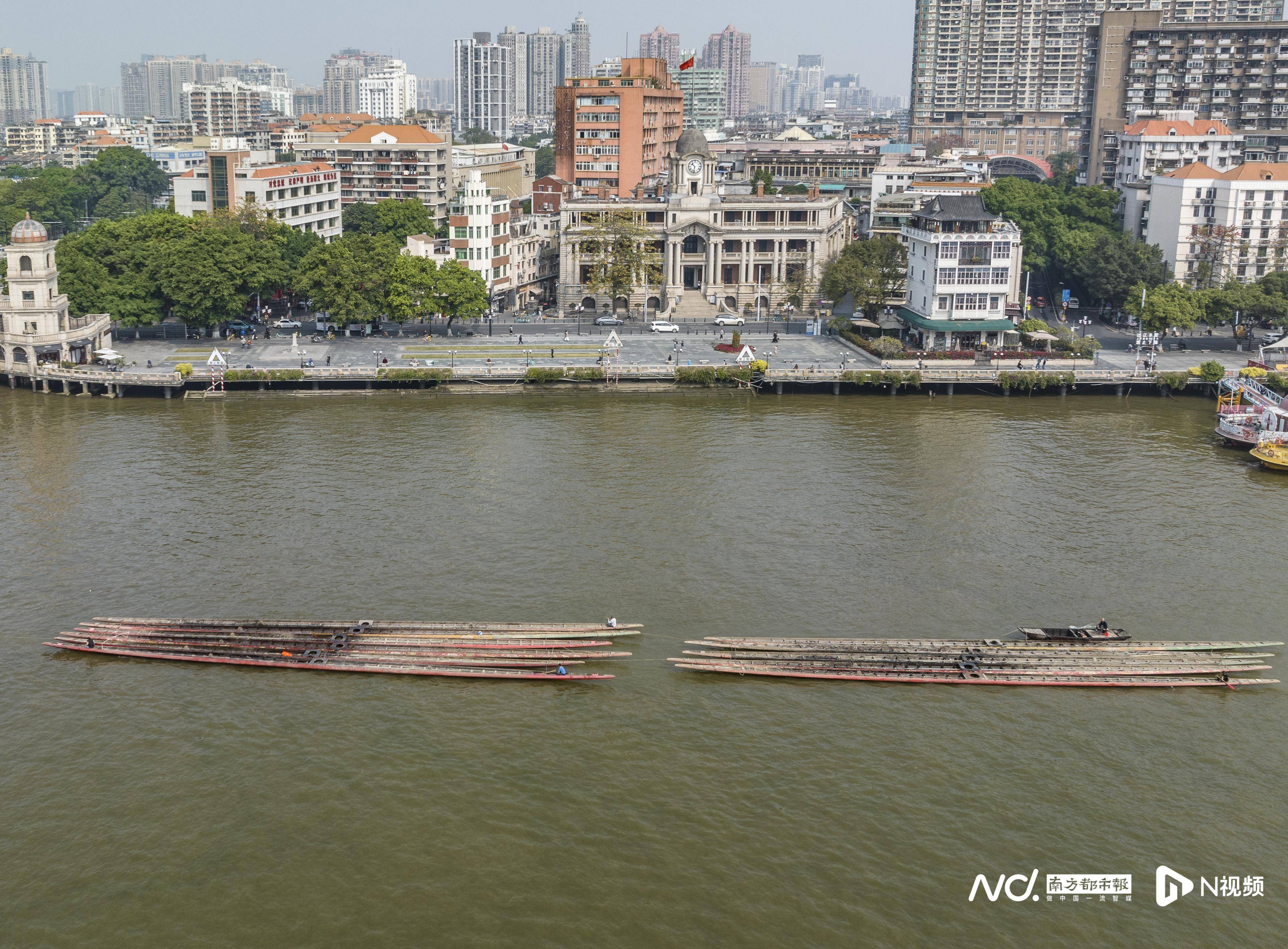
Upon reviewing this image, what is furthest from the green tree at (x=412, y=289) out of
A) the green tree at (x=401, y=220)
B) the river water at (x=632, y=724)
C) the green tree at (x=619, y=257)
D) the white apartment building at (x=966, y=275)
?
the white apartment building at (x=966, y=275)

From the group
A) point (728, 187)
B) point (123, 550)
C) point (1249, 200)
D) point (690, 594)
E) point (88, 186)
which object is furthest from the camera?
point (88, 186)

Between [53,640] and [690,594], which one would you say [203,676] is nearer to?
[53,640]

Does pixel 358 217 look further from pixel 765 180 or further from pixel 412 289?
pixel 412 289

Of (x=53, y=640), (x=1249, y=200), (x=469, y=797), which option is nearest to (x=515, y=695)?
(x=469, y=797)

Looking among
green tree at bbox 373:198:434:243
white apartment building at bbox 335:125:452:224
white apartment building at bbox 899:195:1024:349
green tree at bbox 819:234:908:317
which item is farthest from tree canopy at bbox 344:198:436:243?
white apartment building at bbox 899:195:1024:349

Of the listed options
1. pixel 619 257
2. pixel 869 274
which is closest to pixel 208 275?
pixel 619 257

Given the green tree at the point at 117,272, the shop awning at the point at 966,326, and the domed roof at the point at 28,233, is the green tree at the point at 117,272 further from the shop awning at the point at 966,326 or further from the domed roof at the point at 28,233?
the shop awning at the point at 966,326

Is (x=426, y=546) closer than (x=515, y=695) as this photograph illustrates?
No
